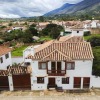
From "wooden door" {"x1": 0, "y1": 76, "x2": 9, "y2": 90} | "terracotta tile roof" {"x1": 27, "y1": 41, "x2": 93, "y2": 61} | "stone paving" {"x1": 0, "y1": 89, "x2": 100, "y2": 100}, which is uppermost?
"terracotta tile roof" {"x1": 27, "y1": 41, "x2": 93, "y2": 61}

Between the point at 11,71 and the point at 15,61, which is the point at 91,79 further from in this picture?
the point at 15,61

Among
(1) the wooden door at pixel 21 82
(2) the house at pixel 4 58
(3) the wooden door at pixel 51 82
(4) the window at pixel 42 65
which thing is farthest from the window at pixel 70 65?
(2) the house at pixel 4 58

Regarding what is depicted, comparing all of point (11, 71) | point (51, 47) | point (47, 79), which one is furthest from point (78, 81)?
point (11, 71)

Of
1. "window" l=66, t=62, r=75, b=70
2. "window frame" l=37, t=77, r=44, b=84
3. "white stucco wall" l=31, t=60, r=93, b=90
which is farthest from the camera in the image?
"window frame" l=37, t=77, r=44, b=84

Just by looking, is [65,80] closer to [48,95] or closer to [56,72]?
[56,72]

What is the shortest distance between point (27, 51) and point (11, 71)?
9.97 m

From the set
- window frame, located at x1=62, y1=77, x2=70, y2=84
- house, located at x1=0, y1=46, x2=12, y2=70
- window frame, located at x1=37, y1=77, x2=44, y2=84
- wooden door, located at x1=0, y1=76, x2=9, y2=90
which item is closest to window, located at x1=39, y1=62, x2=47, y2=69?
window frame, located at x1=37, y1=77, x2=44, y2=84

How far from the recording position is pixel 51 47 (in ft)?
101

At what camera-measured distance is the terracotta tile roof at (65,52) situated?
28656 millimetres

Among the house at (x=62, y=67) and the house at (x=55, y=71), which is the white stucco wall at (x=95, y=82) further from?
the house at (x=62, y=67)

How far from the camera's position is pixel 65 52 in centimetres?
2988

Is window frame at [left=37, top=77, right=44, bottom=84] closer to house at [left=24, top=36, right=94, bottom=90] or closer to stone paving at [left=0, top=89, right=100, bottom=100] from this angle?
house at [left=24, top=36, right=94, bottom=90]

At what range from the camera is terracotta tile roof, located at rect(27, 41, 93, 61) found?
28.7 m

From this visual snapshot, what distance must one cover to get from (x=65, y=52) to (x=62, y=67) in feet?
8.03
